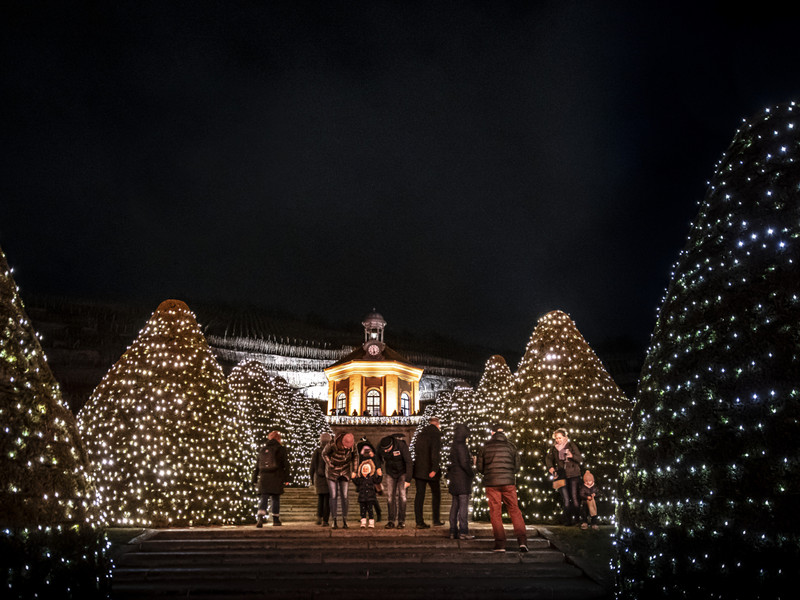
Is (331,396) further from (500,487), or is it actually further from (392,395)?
(500,487)

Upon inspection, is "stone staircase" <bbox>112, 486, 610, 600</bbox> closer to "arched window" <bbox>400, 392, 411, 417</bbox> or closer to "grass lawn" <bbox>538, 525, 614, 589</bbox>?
"grass lawn" <bbox>538, 525, 614, 589</bbox>

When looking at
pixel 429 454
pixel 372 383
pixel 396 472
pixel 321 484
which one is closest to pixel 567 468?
pixel 429 454

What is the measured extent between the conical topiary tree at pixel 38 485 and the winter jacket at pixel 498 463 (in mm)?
5194

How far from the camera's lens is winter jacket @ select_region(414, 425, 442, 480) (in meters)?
11.0

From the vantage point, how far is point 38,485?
4.88 meters

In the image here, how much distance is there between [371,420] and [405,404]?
646cm

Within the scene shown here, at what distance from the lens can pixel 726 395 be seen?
5.08 metres

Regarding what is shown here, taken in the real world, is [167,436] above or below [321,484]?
above

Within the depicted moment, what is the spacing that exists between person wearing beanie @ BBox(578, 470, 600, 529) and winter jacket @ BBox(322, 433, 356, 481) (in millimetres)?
4483

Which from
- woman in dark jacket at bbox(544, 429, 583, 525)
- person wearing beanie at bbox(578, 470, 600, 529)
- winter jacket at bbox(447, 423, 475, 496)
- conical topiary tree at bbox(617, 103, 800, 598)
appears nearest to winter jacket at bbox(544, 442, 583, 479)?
woman in dark jacket at bbox(544, 429, 583, 525)

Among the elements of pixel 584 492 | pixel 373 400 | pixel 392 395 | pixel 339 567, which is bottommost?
pixel 339 567

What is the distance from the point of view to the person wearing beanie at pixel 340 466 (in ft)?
36.4

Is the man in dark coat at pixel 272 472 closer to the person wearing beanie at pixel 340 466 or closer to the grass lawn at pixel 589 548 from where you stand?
the person wearing beanie at pixel 340 466

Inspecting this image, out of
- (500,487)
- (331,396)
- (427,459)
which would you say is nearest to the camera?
(500,487)
